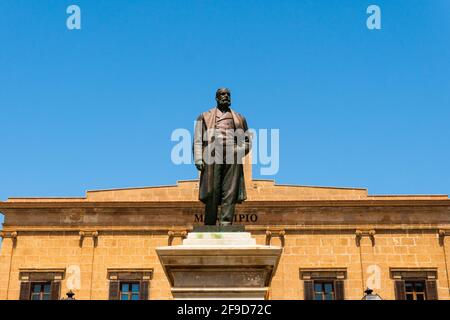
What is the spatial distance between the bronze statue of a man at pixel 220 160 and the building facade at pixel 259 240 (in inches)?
771

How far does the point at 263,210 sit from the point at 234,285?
21451 millimetres

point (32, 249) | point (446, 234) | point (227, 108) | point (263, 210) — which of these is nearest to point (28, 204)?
point (32, 249)

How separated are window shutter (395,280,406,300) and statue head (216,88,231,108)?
20612 mm

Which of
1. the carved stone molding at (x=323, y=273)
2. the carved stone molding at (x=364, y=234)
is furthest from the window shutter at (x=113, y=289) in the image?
the carved stone molding at (x=364, y=234)

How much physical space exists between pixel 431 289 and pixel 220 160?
2147 centimetres

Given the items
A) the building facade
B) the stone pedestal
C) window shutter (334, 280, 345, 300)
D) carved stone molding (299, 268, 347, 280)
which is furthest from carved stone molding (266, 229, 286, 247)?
the stone pedestal

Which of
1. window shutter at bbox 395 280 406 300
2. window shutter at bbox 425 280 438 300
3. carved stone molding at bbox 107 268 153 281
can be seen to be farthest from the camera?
carved stone molding at bbox 107 268 153 281

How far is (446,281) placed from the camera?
90.3ft

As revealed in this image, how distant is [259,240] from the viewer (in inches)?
1120

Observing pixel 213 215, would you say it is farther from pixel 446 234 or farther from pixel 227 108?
pixel 446 234

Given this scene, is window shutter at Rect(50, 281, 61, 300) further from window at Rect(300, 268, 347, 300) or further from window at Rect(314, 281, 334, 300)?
window at Rect(314, 281, 334, 300)

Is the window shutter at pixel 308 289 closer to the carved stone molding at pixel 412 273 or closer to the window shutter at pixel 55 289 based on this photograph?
the carved stone molding at pixel 412 273

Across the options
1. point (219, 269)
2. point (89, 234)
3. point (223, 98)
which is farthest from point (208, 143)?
point (89, 234)

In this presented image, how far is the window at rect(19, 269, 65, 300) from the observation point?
27.6 metres
